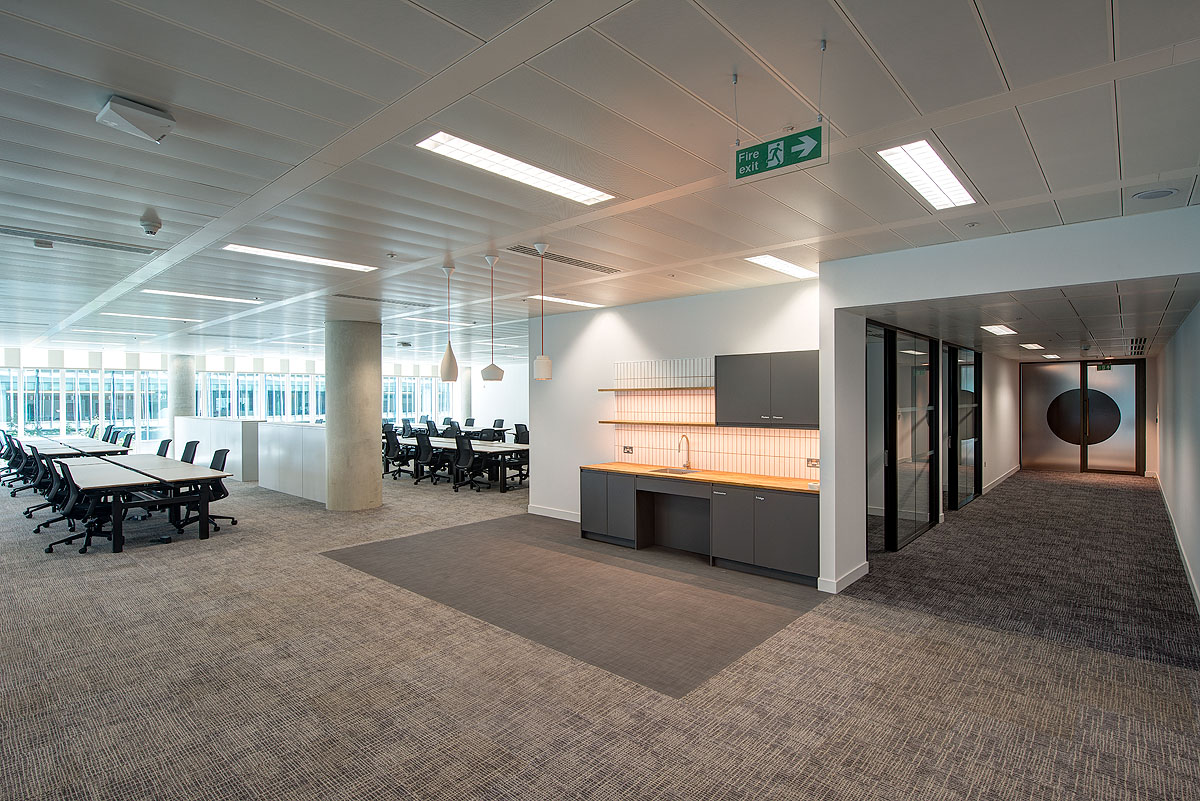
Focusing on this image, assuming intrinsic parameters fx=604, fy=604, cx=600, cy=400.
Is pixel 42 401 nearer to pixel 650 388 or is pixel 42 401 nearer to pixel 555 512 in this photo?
pixel 555 512

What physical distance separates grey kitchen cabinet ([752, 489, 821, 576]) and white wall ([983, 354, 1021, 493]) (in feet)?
22.9

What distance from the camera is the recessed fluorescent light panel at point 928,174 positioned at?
112 inches

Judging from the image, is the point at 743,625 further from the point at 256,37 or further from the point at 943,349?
the point at 943,349

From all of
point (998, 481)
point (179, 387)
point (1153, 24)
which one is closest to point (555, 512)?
point (1153, 24)

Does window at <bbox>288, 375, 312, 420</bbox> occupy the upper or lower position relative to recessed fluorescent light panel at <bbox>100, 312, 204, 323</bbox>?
lower

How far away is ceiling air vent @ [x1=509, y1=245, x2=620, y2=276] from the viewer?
4.75 metres

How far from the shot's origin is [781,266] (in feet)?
17.3

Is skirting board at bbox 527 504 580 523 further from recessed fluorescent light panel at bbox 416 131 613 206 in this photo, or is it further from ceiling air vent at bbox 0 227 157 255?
ceiling air vent at bbox 0 227 157 255

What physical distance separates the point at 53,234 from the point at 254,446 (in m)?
8.40

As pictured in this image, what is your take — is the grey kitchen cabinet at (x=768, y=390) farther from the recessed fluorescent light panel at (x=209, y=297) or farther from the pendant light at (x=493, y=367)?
the recessed fluorescent light panel at (x=209, y=297)

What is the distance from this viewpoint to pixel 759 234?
14.0 feet

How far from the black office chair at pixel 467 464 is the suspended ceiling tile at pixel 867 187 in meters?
8.20

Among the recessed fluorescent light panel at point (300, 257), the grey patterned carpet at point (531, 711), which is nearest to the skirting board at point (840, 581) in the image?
the grey patterned carpet at point (531, 711)

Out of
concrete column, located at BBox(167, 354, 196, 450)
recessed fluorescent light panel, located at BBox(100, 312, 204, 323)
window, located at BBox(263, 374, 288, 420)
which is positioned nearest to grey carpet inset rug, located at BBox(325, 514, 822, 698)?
recessed fluorescent light panel, located at BBox(100, 312, 204, 323)
